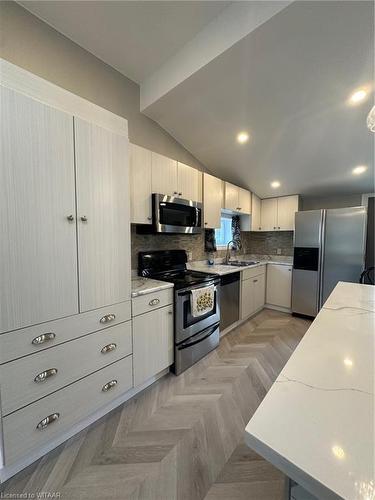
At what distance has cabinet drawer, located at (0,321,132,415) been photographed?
111 cm

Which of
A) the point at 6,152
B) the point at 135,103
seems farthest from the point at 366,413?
the point at 135,103

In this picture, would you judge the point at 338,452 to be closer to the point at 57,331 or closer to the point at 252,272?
the point at 57,331

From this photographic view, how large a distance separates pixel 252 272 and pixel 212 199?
1330mm

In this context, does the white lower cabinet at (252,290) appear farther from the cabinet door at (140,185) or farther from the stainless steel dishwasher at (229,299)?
the cabinet door at (140,185)

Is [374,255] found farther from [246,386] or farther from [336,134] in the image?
[246,386]

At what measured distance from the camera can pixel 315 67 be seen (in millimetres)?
1724

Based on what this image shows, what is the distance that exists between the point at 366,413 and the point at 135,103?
9.34ft

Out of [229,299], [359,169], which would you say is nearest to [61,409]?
[229,299]

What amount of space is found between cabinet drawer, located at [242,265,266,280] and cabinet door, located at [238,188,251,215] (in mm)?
1009

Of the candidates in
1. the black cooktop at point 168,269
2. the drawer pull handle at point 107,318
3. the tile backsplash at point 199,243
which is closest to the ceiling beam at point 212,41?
the tile backsplash at point 199,243

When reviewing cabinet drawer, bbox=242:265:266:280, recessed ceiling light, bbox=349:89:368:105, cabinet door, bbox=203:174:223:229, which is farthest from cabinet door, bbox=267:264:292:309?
recessed ceiling light, bbox=349:89:368:105

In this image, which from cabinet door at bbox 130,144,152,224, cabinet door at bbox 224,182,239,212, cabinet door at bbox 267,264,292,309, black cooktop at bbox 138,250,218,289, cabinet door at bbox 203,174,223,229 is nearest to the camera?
cabinet door at bbox 130,144,152,224

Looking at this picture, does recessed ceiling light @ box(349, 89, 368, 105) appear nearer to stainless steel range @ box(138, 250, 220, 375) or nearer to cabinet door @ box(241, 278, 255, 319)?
stainless steel range @ box(138, 250, 220, 375)

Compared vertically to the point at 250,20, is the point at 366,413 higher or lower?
lower
